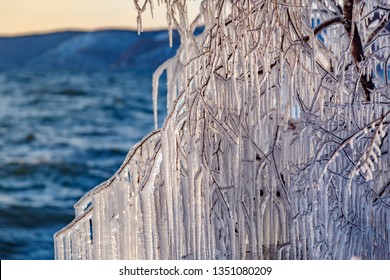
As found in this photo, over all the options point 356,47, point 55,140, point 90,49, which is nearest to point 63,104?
point 55,140

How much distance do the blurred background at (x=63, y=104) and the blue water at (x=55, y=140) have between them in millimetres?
16

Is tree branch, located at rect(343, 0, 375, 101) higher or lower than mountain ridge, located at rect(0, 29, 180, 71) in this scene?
higher

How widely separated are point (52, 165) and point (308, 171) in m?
10.7

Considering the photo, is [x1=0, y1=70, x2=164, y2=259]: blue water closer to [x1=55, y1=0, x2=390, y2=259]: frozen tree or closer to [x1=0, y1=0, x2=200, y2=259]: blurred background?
[x1=0, y1=0, x2=200, y2=259]: blurred background

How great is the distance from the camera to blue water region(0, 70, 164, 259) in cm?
1034

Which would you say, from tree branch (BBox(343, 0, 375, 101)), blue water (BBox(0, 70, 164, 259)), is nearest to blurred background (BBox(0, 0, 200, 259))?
blue water (BBox(0, 70, 164, 259))

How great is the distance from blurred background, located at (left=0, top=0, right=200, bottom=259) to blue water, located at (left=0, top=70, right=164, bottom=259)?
0.02 m

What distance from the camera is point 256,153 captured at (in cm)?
209

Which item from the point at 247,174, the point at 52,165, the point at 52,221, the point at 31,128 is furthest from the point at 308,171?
the point at 31,128

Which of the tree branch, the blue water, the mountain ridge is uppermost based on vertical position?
the tree branch

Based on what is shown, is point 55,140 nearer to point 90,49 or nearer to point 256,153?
point 90,49

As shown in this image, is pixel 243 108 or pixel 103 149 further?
pixel 103 149

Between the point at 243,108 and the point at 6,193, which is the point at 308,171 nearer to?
the point at 243,108
